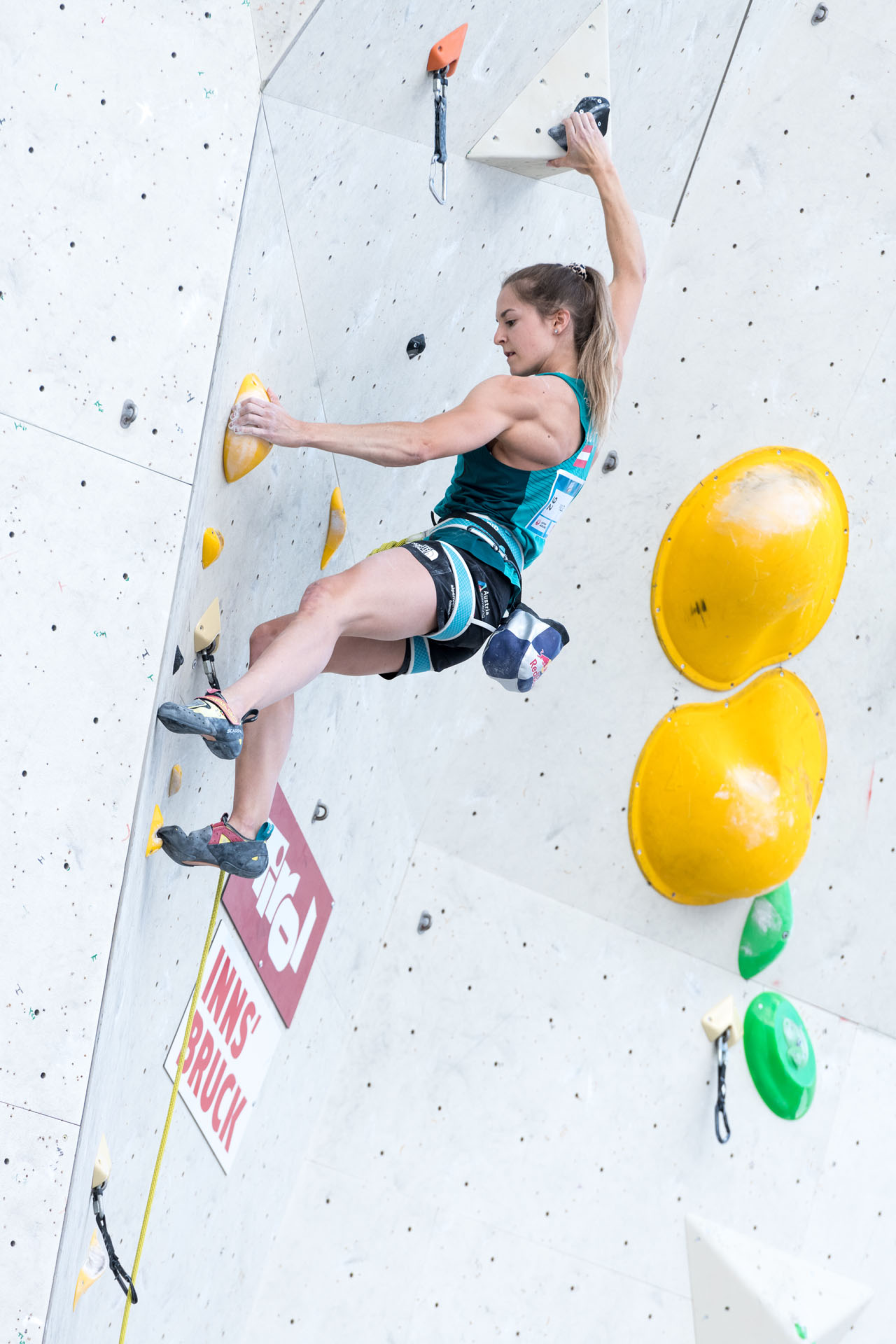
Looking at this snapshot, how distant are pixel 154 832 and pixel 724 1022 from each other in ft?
7.42

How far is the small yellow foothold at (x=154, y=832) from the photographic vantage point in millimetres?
2229

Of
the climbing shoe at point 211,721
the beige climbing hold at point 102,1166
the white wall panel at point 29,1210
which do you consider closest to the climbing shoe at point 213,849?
the climbing shoe at point 211,721

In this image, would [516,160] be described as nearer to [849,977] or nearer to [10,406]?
[10,406]

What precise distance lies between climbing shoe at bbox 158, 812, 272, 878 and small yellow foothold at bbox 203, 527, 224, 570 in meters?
0.48

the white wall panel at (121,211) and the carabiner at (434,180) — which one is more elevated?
the carabiner at (434,180)

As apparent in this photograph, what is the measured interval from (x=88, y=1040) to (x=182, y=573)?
30.1 inches

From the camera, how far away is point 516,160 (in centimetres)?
291

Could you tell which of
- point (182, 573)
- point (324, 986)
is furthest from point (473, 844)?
point (182, 573)

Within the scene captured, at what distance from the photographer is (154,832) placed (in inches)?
88.2

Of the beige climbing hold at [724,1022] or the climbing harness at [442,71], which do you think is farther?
the beige climbing hold at [724,1022]

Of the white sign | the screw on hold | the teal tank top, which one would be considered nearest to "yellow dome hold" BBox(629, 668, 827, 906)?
the white sign

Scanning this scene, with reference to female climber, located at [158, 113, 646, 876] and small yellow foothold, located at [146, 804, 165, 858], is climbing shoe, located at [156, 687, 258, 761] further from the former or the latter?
small yellow foothold, located at [146, 804, 165, 858]

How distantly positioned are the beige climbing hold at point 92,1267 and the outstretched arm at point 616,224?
6.59 feet

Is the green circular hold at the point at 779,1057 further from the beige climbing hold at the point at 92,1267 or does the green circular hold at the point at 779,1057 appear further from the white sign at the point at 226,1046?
the beige climbing hold at the point at 92,1267
